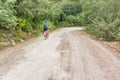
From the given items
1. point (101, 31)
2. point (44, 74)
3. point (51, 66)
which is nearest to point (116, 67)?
point (51, 66)

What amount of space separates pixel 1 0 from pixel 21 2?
16.4 feet

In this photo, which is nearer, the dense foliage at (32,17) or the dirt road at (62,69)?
the dirt road at (62,69)

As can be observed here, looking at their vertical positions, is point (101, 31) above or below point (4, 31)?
below

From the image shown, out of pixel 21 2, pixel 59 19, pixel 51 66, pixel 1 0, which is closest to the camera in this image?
pixel 51 66

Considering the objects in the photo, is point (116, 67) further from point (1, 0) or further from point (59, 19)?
point (59, 19)

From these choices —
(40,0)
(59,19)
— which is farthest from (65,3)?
(40,0)

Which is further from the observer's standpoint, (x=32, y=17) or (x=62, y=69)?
(x=32, y=17)

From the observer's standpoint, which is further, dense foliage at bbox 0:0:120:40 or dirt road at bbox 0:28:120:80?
dense foliage at bbox 0:0:120:40

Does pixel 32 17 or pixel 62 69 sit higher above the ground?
pixel 62 69

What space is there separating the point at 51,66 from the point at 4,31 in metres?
9.40

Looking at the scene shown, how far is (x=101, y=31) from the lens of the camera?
24.1 m

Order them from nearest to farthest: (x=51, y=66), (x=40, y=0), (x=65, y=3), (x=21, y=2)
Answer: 1. (x=51, y=66)
2. (x=21, y=2)
3. (x=40, y=0)
4. (x=65, y=3)

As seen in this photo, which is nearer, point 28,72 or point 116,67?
point 28,72

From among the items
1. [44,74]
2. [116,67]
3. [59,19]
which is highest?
→ [44,74]
